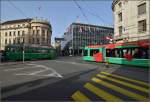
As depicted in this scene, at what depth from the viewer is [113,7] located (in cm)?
5438

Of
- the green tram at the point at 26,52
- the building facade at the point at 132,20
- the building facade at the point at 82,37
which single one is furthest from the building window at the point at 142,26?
the building facade at the point at 82,37

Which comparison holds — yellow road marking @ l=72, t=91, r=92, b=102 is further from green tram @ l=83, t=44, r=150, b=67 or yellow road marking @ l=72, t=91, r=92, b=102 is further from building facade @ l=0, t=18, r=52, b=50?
building facade @ l=0, t=18, r=52, b=50

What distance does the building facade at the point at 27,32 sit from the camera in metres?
99.4

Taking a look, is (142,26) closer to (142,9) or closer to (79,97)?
(142,9)

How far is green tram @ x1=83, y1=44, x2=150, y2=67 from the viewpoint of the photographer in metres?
23.9

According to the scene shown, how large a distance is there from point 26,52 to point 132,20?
19.6m

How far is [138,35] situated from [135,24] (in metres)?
2.34

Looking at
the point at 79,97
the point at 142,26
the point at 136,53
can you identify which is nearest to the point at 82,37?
the point at 142,26

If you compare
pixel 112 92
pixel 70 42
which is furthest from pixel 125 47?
pixel 70 42

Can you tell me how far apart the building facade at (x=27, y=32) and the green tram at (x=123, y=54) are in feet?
202

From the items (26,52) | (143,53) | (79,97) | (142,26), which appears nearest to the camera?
(79,97)

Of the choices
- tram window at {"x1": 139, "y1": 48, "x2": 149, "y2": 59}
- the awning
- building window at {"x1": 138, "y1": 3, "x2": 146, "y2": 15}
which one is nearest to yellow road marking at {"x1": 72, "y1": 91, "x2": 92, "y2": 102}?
the awning

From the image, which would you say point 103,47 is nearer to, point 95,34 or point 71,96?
point 71,96

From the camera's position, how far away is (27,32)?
103 m
